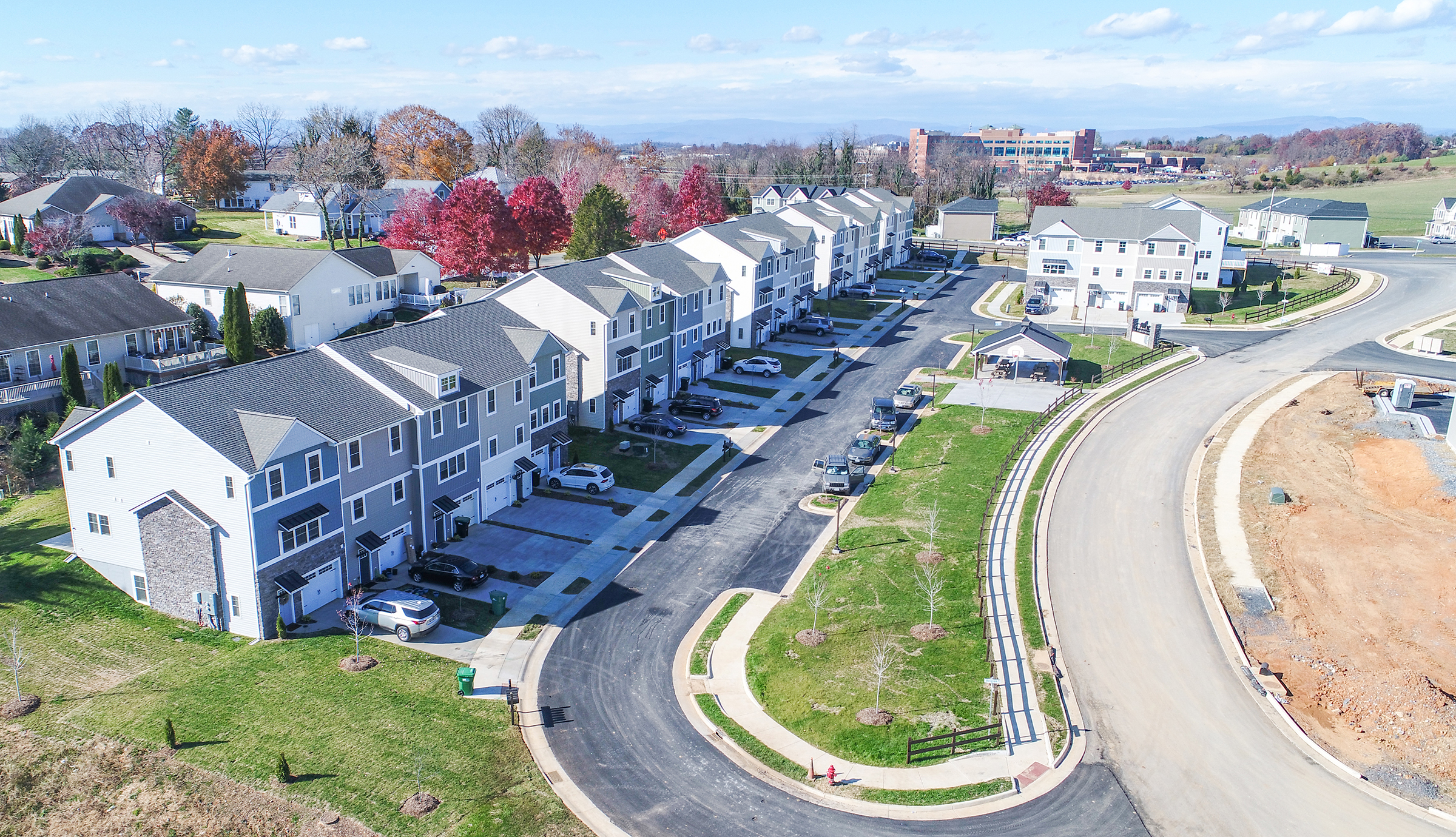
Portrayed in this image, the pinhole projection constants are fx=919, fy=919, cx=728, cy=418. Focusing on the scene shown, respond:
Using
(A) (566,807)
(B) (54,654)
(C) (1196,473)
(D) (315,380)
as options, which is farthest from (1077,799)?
(B) (54,654)

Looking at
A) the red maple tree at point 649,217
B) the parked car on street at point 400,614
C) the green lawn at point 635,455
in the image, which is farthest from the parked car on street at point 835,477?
the red maple tree at point 649,217

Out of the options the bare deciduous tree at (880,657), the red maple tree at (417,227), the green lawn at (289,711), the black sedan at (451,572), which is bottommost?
the green lawn at (289,711)

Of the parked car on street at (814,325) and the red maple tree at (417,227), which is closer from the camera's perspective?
the parked car on street at (814,325)

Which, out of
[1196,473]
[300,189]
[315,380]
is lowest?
[1196,473]

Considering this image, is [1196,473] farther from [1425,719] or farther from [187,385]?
[187,385]

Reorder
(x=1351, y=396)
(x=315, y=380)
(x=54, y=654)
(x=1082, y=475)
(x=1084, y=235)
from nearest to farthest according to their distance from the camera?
(x=54, y=654) < (x=315, y=380) < (x=1082, y=475) < (x=1351, y=396) < (x=1084, y=235)

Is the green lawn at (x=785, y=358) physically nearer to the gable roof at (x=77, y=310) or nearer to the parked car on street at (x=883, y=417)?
the parked car on street at (x=883, y=417)

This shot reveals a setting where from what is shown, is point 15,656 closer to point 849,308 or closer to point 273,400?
point 273,400
